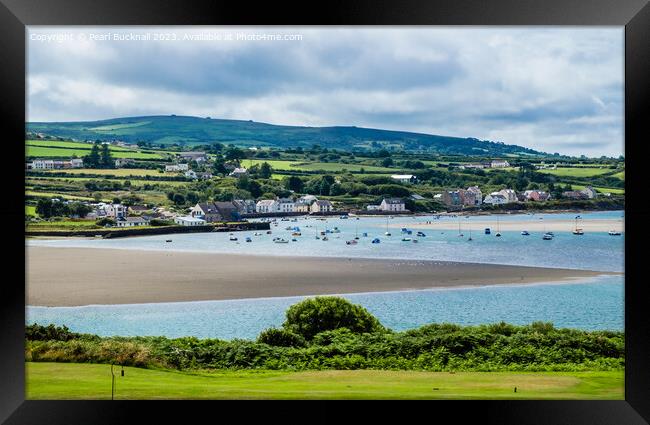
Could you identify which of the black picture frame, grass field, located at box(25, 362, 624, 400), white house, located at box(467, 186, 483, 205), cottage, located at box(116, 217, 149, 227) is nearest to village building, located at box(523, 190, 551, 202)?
white house, located at box(467, 186, 483, 205)

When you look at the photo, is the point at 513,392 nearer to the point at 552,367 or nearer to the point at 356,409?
the point at 552,367

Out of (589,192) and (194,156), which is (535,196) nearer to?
(589,192)

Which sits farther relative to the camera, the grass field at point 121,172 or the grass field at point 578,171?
the grass field at point 578,171

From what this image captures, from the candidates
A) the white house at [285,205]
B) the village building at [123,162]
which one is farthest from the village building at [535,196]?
the village building at [123,162]

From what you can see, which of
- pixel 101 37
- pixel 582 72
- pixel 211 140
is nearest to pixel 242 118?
pixel 211 140

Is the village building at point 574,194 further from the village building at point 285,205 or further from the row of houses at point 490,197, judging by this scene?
the village building at point 285,205

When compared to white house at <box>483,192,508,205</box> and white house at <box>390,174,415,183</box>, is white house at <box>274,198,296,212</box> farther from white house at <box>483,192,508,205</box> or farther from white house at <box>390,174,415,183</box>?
white house at <box>483,192,508,205</box>
